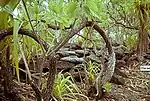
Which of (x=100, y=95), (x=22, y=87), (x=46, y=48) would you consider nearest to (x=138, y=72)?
(x=100, y=95)

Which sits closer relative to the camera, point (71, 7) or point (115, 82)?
point (71, 7)

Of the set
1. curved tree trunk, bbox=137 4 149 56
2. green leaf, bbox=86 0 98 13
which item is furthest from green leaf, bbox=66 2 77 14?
curved tree trunk, bbox=137 4 149 56

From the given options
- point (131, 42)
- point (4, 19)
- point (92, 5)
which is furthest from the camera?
point (131, 42)

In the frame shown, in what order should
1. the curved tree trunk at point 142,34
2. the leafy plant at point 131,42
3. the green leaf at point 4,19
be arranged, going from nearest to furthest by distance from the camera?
the green leaf at point 4,19 → the curved tree trunk at point 142,34 → the leafy plant at point 131,42

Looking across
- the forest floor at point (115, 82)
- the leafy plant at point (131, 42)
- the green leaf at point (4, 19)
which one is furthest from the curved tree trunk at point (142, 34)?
the green leaf at point (4, 19)

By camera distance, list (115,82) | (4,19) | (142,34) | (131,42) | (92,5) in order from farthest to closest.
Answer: (131,42) < (142,34) < (115,82) < (4,19) < (92,5)

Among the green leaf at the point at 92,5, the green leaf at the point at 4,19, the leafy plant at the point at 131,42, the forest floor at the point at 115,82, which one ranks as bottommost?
the forest floor at the point at 115,82

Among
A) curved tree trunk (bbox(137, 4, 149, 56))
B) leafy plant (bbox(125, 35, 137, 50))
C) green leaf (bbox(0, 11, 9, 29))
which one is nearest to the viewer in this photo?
green leaf (bbox(0, 11, 9, 29))

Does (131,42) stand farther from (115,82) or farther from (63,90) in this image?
(63,90)

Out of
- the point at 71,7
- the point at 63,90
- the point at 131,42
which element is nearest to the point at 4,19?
the point at 71,7

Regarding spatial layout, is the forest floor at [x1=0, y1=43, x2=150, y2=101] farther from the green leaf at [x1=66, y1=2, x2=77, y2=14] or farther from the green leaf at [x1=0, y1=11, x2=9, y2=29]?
the green leaf at [x1=66, y1=2, x2=77, y2=14]

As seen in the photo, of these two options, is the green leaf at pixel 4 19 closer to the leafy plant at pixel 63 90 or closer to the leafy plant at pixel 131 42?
the leafy plant at pixel 63 90

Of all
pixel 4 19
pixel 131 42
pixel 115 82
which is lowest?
pixel 115 82

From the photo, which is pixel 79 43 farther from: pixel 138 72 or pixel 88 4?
pixel 88 4
